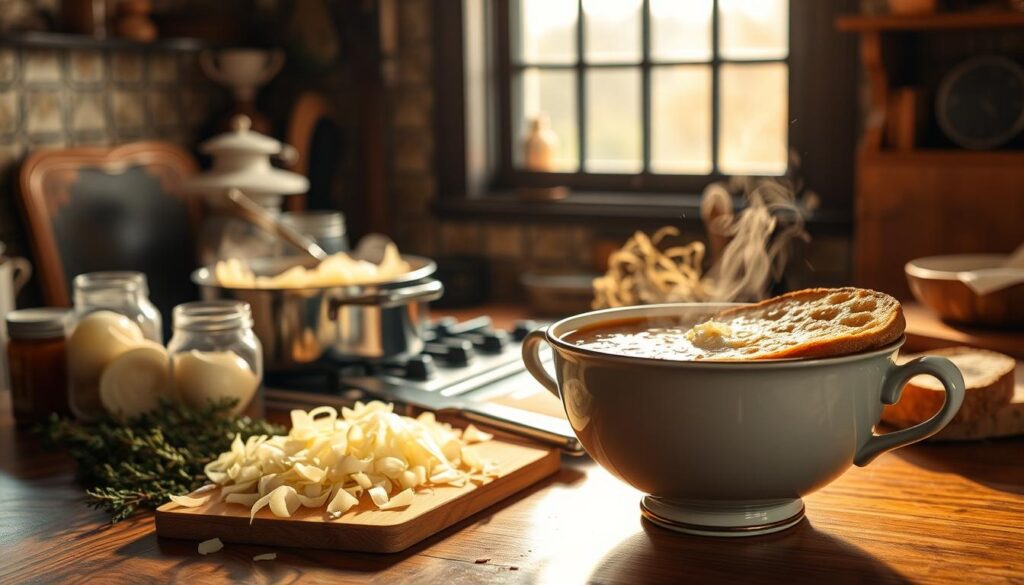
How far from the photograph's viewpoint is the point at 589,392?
937mm

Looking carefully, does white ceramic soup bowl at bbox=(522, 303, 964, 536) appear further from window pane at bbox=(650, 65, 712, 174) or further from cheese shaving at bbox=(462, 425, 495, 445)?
window pane at bbox=(650, 65, 712, 174)

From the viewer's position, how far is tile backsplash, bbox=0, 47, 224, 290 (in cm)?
246

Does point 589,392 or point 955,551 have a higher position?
point 589,392

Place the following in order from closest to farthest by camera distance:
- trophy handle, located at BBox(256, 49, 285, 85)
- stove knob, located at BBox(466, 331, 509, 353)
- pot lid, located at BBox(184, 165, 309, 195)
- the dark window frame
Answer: stove knob, located at BBox(466, 331, 509, 353) < pot lid, located at BBox(184, 165, 309, 195) < the dark window frame < trophy handle, located at BBox(256, 49, 285, 85)

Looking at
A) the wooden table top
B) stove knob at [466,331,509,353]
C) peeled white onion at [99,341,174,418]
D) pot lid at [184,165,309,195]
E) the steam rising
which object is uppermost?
pot lid at [184,165,309,195]

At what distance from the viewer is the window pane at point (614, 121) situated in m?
2.79

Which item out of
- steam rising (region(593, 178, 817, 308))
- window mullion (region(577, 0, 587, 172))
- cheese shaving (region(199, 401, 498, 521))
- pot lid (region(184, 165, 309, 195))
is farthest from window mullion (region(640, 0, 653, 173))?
cheese shaving (region(199, 401, 498, 521))

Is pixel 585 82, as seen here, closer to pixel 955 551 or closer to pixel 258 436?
pixel 258 436

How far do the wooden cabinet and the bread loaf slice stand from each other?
908 millimetres

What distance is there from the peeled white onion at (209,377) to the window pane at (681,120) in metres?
1.62

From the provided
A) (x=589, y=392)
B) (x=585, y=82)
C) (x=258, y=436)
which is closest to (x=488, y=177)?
(x=585, y=82)

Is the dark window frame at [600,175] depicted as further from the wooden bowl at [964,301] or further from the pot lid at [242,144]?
the wooden bowl at [964,301]

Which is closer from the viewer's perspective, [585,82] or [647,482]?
[647,482]

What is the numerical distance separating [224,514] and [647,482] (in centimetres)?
35
